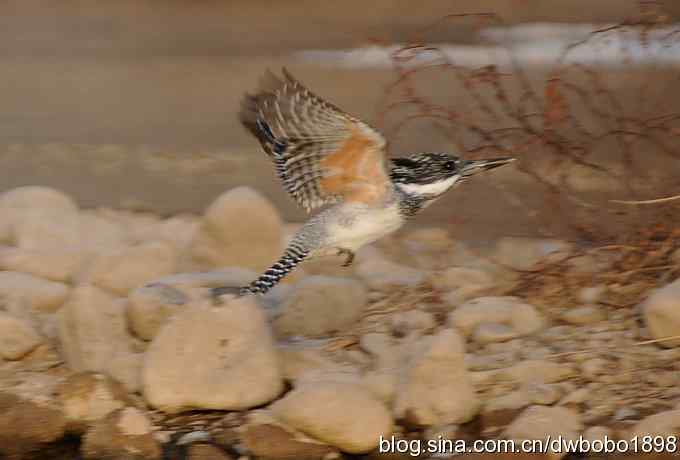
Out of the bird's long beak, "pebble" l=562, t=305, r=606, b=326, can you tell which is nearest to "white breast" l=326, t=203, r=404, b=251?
the bird's long beak

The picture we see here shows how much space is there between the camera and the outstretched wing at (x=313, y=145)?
5.02 metres

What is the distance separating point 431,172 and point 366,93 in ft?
13.9

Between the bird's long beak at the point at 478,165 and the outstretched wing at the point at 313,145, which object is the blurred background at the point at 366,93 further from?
the outstretched wing at the point at 313,145

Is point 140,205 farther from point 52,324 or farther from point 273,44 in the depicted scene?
point 273,44

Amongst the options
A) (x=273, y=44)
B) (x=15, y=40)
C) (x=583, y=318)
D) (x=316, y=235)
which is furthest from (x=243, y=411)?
(x=15, y=40)

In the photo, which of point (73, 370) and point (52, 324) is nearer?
point (73, 370)

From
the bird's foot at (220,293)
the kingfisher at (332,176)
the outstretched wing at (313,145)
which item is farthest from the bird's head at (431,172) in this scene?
the bird's foot at (220,293)

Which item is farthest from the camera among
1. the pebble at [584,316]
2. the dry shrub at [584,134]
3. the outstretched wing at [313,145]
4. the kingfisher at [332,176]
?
the dry shrub at [584,134]

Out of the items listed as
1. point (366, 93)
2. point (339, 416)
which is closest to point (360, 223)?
point (339, 416)

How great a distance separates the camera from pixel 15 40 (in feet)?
40.0

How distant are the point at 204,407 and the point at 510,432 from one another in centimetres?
135

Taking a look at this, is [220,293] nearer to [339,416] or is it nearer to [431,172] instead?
[339,416]

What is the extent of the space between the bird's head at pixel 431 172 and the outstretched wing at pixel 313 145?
0.11m

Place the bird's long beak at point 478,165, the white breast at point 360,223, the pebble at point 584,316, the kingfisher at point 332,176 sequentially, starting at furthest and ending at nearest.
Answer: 1. the pebble at point 584,316
2. the bird's long beak at point 478,165
3. the white breast at point 360,223
4. the kingfisher at point 332,176
